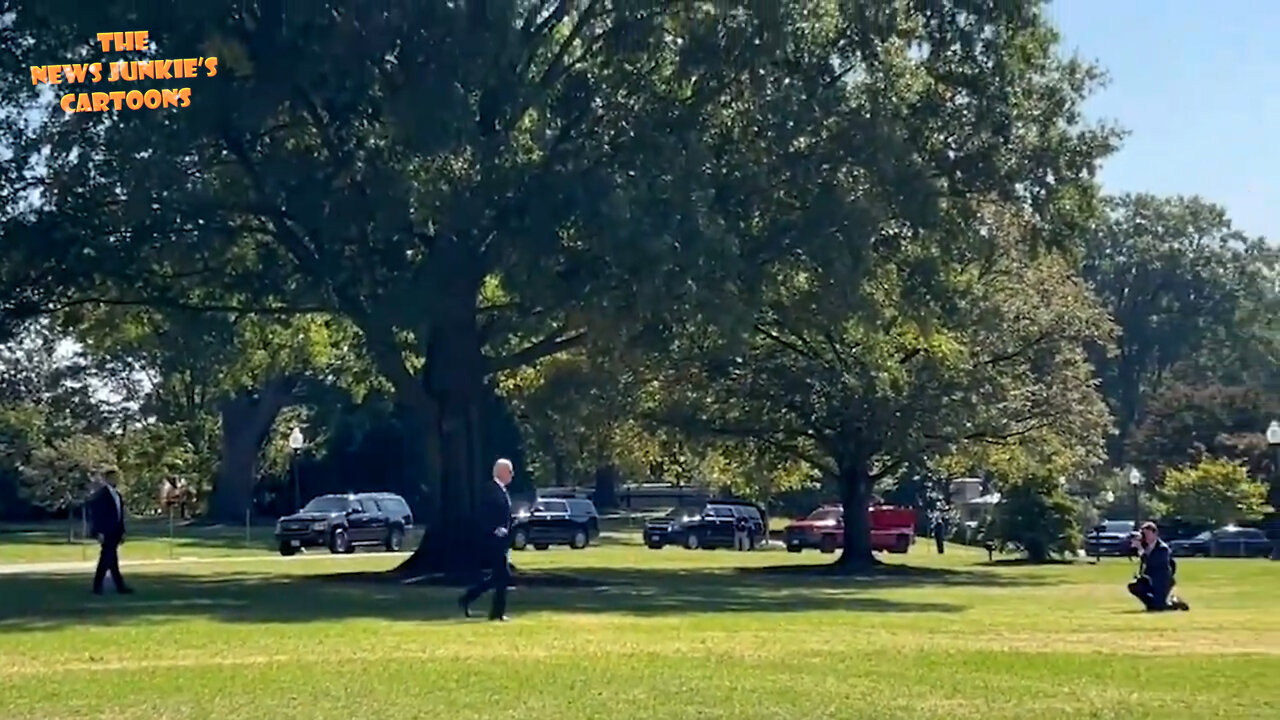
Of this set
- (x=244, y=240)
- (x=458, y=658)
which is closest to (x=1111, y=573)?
(x=244, y=240)

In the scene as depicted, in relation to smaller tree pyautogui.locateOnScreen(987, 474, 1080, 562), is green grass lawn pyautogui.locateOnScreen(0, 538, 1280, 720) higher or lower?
lower

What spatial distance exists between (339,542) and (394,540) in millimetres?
2132

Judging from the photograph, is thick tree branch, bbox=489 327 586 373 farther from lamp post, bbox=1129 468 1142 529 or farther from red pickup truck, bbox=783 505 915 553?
lamp post, bbox=1129 468 1142 529

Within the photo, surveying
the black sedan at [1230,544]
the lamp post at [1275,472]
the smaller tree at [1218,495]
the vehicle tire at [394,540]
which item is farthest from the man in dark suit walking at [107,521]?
the smaller tree at [1218,495]

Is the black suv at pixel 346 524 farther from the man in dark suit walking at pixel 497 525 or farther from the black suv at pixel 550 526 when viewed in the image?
the man in dark suit walking at pixel 497 525

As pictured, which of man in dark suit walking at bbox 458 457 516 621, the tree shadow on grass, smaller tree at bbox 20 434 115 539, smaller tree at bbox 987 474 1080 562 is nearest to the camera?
man in dark suit walking at bbox 458 457 516 621

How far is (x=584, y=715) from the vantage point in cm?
1423

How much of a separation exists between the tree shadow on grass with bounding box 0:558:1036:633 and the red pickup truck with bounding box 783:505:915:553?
2265cm

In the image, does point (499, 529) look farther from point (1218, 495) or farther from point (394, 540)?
point (1218, 495)

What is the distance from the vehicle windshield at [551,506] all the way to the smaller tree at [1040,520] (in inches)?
578

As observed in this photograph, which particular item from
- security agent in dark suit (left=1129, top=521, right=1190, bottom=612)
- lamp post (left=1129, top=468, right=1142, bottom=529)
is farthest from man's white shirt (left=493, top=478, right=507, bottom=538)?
lamp post (left=1129, top=468, right=1142, bottom=529)

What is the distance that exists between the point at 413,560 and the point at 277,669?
19148 millimetres

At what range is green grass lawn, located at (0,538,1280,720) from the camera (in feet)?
48.7

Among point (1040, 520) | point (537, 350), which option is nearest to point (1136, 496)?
point (1040, 520)
